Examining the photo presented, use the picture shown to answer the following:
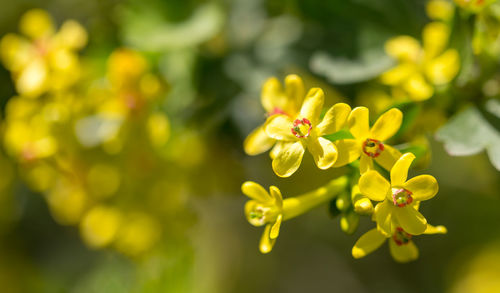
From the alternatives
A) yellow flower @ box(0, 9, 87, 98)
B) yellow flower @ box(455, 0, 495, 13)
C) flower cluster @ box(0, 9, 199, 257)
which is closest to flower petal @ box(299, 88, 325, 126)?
yellow flower @ box(455, 0, 495, 13)

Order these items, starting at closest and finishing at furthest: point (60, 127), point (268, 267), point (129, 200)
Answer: point (60, 127)
point (129, 200)
point (268, 267)

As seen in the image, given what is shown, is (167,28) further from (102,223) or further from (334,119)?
(334,119)

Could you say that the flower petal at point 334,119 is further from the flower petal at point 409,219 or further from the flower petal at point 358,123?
the flower petal at point 409,219

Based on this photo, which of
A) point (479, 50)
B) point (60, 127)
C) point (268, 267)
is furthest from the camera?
point (268, 267)

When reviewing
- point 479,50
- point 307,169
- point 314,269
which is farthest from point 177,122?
point 314,269

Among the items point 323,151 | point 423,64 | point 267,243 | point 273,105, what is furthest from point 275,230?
point 423,64

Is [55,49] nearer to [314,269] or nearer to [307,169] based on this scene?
[307,169]

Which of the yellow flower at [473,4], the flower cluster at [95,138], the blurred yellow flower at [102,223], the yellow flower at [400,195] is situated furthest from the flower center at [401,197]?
the blurred yellow flower at [102,223]
